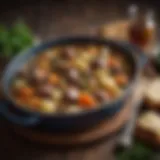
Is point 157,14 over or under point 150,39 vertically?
over

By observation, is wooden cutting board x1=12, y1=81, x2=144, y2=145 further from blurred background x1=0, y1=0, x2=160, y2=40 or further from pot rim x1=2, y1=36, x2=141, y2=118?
blurred background x1=0, y1=0, x2=160, y2=40

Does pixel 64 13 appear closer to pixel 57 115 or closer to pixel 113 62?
pixel 113 62

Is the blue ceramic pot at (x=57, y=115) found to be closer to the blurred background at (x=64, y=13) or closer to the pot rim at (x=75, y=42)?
the pot rim at (x=75, y=42)

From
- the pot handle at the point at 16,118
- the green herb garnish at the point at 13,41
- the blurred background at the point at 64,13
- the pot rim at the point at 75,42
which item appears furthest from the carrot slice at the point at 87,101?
the blurred background at the point at 64,13

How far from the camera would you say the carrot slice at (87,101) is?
1.25 meters

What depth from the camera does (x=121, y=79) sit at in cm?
136

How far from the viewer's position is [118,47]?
1.48m

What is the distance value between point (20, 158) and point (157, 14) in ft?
3.38

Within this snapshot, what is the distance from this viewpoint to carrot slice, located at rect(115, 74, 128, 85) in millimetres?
1350

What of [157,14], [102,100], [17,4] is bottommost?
[102,100]

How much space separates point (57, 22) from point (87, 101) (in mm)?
786

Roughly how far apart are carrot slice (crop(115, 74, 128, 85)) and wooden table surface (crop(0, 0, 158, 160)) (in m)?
0.18

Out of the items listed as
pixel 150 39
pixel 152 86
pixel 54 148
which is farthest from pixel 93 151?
pixel 150 39

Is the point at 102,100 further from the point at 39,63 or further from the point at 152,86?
the point at 39,63
